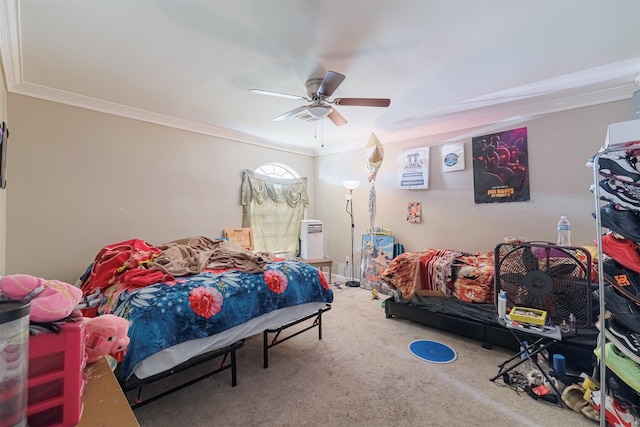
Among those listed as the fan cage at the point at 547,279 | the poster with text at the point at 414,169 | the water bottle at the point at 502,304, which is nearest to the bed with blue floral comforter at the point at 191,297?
the water bottle at the point at 502,304

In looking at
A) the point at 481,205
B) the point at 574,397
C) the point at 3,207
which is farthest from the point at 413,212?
the point at 3,207

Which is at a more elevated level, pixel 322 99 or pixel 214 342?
pixel 322 99

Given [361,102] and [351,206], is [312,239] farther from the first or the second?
[361,102]

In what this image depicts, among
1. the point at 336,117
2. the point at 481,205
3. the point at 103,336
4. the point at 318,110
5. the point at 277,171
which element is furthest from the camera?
the point at 277,171

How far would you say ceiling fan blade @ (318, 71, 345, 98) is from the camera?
2106 millimetres

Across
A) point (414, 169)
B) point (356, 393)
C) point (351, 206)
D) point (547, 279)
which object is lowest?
point (356, 393)

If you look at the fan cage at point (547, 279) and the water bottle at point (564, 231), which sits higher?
the water bottle at point (564, 231)

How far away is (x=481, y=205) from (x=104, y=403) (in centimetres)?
Result: 393

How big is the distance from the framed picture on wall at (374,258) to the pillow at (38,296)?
3905 millimetres

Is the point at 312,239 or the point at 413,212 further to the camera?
the point at 312,239

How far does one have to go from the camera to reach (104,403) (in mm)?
737

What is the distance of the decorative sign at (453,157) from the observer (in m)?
3.67

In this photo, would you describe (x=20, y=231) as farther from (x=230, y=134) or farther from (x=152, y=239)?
(x=230, y=134)

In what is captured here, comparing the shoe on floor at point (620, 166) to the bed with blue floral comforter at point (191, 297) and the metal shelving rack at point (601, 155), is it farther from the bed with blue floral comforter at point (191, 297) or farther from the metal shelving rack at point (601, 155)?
the bed with blue floral comforter at point (191, 297)
